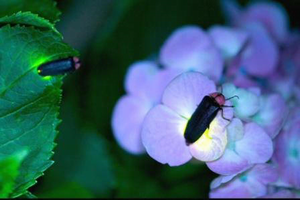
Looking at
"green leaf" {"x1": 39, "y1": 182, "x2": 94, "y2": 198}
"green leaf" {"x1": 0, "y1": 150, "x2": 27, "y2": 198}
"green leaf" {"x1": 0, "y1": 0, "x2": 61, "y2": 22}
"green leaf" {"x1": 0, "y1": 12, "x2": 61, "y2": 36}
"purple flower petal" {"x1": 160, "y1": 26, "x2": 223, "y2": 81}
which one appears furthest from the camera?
"green leaf" {"x1": 39, "y1": 182, "x2": 94, "y2": 198}

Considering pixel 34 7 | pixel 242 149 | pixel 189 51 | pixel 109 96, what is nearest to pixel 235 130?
pixel 242 149

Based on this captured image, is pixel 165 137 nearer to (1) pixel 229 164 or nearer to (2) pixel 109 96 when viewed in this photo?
(1) pixel 229 164

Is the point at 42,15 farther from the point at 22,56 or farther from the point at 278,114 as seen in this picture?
the point at 278,114

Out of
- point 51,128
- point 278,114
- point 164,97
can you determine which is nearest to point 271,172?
point 278,114

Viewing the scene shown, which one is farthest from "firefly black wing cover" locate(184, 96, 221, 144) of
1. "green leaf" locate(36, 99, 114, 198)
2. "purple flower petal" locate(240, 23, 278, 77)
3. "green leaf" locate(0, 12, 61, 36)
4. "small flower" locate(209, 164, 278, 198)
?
"green leaf" locate(36, 99, 114, 198)

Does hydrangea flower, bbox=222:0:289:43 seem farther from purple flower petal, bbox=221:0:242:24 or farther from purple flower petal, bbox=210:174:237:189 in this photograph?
purple flower petal, bbox=210:174:237:189

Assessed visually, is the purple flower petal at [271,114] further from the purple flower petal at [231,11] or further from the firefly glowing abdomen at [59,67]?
the purple flower petal at [231,11]
